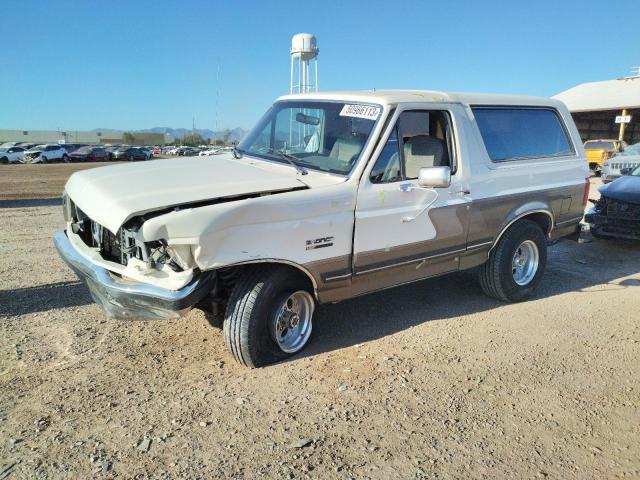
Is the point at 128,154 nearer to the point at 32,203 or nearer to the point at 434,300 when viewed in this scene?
the point at 32,203

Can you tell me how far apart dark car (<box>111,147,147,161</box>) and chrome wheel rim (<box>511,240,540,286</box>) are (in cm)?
4846

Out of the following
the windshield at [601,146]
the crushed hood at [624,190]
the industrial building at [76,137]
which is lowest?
the industrial building at [76,137]

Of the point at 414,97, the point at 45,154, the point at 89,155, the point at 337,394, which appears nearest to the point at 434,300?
the point at 414,97

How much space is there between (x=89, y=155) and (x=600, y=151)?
138ft

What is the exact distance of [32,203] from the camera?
12.4 m

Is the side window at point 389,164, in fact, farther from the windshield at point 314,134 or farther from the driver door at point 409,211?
the windshield at point 314,134

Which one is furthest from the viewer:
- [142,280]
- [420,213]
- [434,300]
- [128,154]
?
[128,154]

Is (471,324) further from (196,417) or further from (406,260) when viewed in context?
(196,417)

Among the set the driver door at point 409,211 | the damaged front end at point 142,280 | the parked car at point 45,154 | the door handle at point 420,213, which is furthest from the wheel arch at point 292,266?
the parked car at point 45,154

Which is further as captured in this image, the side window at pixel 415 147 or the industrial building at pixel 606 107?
the industrial building at pixel 606 107

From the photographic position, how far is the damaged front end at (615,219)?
7992 millimetres

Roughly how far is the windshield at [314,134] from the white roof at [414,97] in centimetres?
8

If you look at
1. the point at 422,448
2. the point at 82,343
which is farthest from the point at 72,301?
the point at 422,448

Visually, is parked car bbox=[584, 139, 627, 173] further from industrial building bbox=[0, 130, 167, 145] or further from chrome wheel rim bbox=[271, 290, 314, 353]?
industrial building bbox=[0, 130, 167, 145]
